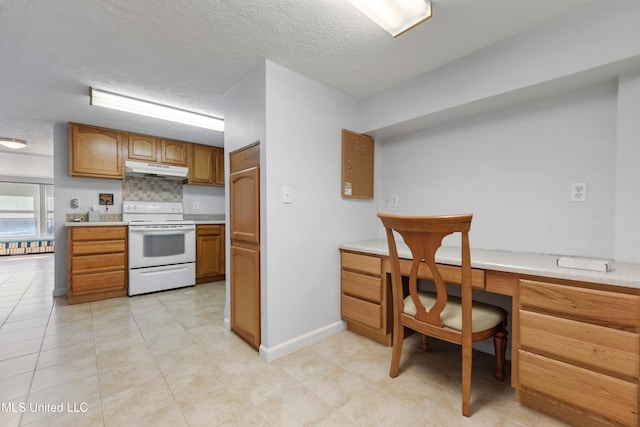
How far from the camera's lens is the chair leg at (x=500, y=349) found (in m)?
1.64

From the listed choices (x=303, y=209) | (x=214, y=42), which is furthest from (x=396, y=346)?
(x=214, y=42)

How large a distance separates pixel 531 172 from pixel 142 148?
438 centimetres

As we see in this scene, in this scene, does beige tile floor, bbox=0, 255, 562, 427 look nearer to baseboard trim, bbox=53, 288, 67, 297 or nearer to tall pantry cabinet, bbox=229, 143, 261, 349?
tall pantry cabinet, bbox=229, 143, 261, 349

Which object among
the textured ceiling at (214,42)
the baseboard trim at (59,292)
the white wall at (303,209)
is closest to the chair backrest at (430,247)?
the white wall at (303,209)

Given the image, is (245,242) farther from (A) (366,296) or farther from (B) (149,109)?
(B) (149,109)

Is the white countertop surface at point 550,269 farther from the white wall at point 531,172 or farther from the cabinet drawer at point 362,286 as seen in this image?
the cabinet drawer at point 362,286

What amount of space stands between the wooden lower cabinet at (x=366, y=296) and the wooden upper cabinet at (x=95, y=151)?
331 cm

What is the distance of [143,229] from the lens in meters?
3.45

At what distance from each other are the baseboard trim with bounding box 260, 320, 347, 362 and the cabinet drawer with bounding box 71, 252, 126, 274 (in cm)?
252

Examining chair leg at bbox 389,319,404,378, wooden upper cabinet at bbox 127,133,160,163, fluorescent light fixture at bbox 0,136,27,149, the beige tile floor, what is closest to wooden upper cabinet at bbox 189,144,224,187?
wooden upper cabinet at bbox 127,133,160,163

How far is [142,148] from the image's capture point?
12.4 ft

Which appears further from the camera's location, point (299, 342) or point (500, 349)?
point (299, 342)

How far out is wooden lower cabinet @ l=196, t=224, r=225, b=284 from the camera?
4031mm

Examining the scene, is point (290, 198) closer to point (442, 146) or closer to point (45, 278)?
point (442, 146)
